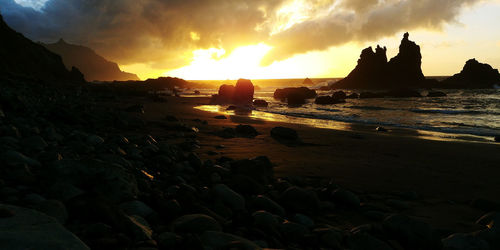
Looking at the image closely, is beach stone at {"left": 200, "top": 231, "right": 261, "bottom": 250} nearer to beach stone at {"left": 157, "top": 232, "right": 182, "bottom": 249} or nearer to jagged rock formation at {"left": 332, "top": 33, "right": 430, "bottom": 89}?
beach stone at {"left": 157, "top": 232, "right": 182, "bottom": 249}

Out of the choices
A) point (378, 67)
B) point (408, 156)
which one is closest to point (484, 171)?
point (408, 156)

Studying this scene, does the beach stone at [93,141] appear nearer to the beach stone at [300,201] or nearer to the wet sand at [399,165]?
the wet sand at [399,165]

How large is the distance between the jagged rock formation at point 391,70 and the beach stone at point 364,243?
9006 cm

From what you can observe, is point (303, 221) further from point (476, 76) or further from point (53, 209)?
point (476, 76)

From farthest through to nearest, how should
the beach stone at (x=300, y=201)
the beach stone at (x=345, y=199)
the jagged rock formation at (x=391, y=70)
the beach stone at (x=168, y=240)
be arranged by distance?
1. the jagged rock formation at (x=391, y=70)
2. the beach stone at (x=345, y=199)
3. the beach stone at (x=300, y=201)
4. the beach stone at (x=168, y=240)

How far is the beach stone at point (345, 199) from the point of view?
3.87 m

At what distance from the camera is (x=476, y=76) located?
84.7 m

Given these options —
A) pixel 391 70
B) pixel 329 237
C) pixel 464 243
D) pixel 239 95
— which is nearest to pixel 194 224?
pixel 329 237

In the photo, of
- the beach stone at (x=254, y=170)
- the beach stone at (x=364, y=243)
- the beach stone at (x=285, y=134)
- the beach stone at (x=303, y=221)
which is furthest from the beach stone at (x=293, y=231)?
the beach stone at (x=285, y=134)

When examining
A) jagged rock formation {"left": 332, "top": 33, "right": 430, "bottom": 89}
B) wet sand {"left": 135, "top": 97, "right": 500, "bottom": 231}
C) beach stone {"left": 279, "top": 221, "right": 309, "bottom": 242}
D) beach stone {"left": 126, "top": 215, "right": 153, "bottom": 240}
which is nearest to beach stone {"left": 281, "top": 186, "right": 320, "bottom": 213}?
beach stone {"left": 279, "top": 221, "right": 309, "bottom": 242}

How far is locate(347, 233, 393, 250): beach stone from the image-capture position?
2.52 m

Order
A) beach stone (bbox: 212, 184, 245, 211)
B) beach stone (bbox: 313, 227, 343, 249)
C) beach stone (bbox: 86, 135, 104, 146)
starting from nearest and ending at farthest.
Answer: beach stone (bbox: 313, 227, 343, 249), beach stone (bbox: 212, 184, 245, 211), beach stone (bbox: 86, 135, 104, 146)

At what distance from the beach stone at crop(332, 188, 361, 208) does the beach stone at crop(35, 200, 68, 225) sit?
10.2 ft

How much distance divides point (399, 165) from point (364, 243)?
4.44m
